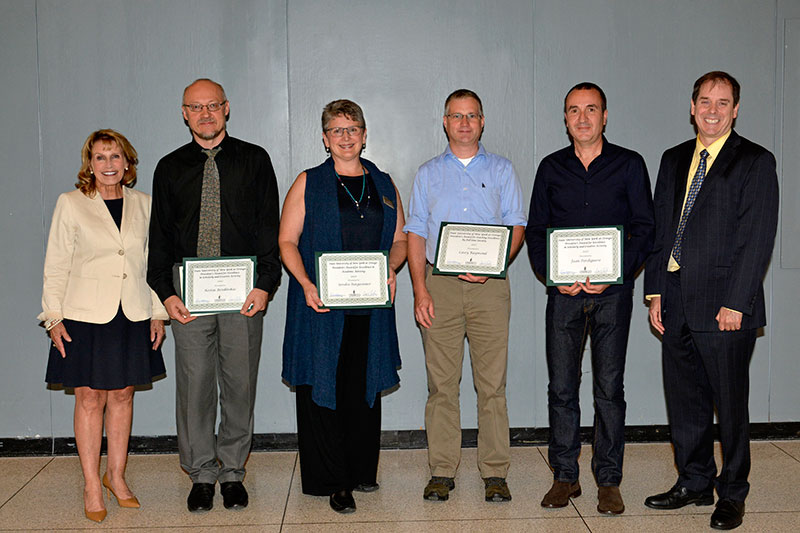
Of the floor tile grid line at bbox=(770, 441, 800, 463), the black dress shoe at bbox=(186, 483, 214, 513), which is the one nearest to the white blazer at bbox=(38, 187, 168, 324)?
the black dress shoe at bbox=(186, 483, 214, 513)

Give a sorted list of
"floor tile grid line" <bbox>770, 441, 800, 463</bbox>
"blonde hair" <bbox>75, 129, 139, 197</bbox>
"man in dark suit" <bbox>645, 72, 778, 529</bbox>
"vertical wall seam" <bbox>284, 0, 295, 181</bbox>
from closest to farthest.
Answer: "man in dark suit" <bbox>645, 72, 778, 529</bbox>, "blonde hair" <bbox>75, 129, 139, 197</bbox>, "floor tile grid line" <bbox>770, 441, 800, 463</bbox>, "vertical wall seam" <bbox>284, 0, 295, 181</bbox>

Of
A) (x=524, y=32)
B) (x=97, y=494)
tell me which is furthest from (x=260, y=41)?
(x=97, y=494)

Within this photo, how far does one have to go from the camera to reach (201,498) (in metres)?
3.47

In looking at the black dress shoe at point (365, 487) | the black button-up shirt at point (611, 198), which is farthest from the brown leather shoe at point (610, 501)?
the black dress shoe at point (365, 487)

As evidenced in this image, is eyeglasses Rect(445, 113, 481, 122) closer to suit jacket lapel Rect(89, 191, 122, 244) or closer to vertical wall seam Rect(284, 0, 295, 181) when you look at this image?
vertical wall seam Rect(284, 0, 295, 181)

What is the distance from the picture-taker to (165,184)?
3480 mm

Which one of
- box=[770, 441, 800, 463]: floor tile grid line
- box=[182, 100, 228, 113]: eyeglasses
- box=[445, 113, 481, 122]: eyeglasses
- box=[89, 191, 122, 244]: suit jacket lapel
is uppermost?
box=[182, 100, 228, 113]: eyeglasses

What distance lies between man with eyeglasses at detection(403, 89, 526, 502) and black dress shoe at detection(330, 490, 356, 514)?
14.9 inches

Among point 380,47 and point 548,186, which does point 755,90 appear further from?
point 380,47

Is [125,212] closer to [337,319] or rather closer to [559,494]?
[337,319]

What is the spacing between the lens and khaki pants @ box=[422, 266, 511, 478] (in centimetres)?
355

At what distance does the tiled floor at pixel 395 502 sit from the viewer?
3.30 m

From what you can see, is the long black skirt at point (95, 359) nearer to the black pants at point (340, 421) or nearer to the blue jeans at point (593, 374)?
the black pants at point (340, 421)

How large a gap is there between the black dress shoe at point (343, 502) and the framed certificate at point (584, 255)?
1.39m
